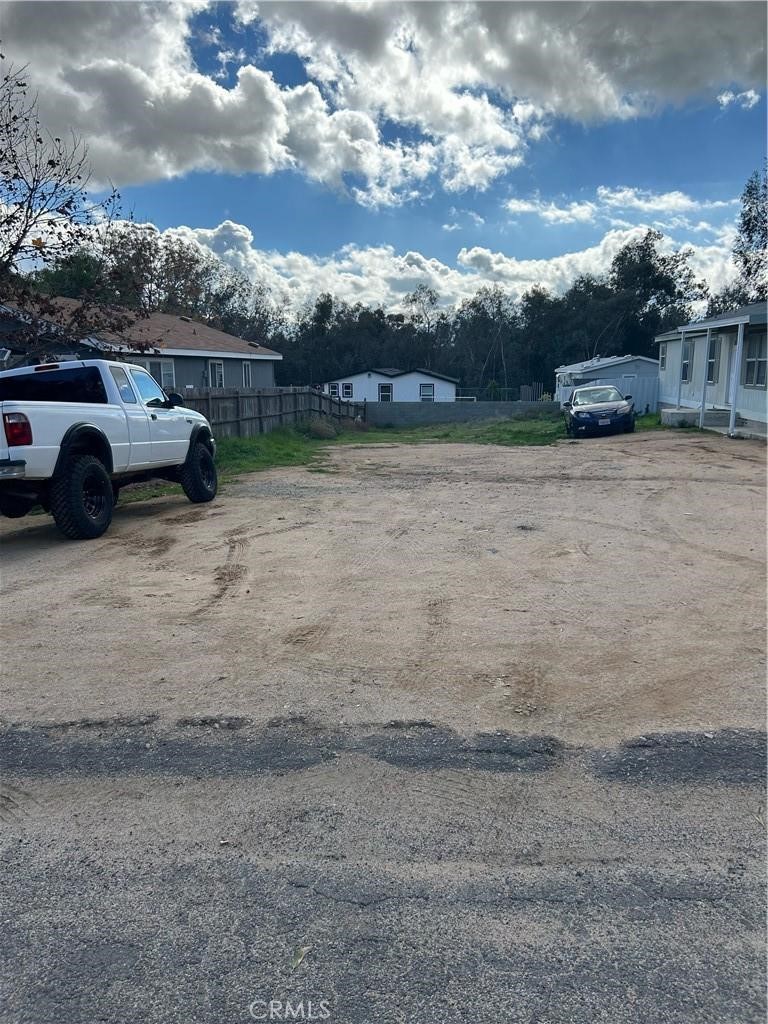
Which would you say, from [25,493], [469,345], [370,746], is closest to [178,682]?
[370,746]

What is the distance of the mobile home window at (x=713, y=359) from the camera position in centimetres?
2423

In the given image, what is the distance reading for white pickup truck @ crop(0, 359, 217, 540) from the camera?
8.38 meters

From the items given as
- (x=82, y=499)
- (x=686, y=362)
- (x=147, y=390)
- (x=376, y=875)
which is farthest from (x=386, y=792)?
(x=686, y=362)

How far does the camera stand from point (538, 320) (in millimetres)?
66562

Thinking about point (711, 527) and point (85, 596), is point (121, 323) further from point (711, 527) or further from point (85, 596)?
point (711, 527)

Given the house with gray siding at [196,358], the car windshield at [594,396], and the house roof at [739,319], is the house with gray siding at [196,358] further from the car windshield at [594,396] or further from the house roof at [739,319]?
the house roof at [739,319]

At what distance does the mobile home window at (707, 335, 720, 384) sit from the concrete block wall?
46.2ft

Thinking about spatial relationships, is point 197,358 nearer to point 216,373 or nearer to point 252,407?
point 216,373

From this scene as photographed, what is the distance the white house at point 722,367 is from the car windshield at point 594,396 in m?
2.58

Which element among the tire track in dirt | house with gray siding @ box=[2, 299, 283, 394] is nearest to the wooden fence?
house with gray siding @ box=[2, 299, 283, 394]

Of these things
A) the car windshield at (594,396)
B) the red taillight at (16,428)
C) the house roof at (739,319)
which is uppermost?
the house roof at (739,319)

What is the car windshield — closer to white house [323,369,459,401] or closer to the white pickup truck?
the white pickup truck
